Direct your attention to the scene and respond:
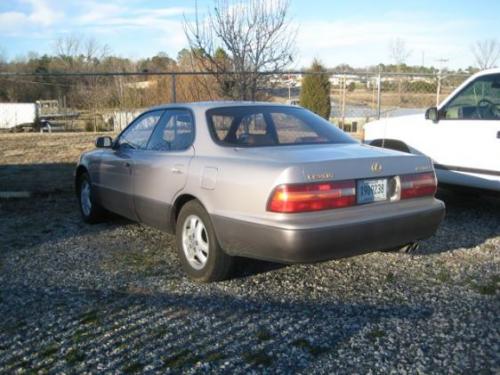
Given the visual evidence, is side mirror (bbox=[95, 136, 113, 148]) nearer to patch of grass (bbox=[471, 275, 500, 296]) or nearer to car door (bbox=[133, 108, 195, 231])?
car door (bbox=[133, 108, 195, 231])

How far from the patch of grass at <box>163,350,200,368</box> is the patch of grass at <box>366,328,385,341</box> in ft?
3.49

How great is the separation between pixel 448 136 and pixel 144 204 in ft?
12.7

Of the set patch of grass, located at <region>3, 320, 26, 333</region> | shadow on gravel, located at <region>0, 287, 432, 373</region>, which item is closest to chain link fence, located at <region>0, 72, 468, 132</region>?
shadow on gravel, located at <region>0, 287, 432, 373</region>

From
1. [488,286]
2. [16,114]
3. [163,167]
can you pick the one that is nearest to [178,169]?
[163,167]

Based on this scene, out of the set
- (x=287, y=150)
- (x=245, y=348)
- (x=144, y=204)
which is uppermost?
(x=287, y=150)

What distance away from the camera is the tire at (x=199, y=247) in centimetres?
395

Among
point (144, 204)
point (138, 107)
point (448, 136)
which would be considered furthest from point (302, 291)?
point (138, 107)

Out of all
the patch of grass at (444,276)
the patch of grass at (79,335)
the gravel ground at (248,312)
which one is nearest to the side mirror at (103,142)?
the gravel ground at (248,312)

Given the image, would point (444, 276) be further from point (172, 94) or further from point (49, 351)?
point (172, 94)

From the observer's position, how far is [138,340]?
10.2ft

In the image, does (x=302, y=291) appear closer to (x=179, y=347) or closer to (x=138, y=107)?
(x=179, y=347)

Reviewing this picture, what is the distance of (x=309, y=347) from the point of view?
3.02 metres

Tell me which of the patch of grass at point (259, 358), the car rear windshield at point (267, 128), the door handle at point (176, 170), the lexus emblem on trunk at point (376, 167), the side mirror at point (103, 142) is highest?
the car rear windshield at point (267, 128)

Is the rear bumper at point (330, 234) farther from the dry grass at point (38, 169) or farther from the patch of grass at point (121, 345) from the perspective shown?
the dry grass at point (38, 169)
